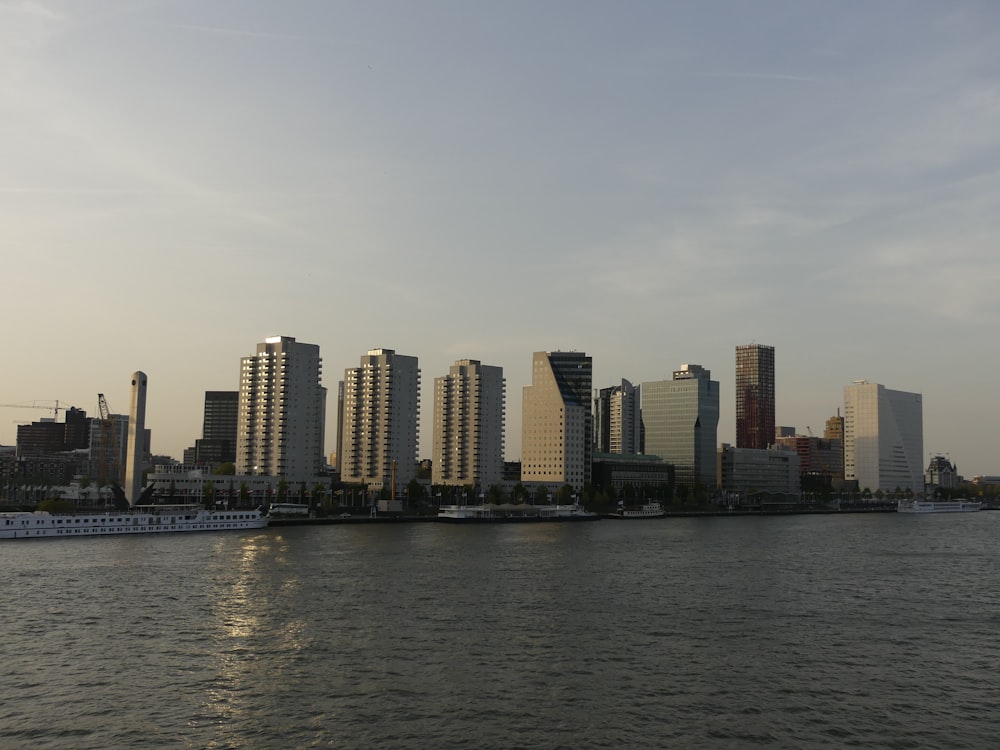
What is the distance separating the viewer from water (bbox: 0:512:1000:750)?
43969 millimetres

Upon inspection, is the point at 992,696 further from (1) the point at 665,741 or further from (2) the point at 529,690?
(2) the point at 529,690

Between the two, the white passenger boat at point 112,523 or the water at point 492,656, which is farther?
the white passenger boat at point 112,523

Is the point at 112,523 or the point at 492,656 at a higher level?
the point at 112,523

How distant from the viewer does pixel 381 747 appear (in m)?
41.0

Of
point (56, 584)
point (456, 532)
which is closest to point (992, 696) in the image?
point (56, 584)

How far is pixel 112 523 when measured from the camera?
162 meters

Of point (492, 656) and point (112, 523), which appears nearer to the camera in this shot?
point (492, 656)

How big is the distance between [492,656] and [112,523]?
12412cm

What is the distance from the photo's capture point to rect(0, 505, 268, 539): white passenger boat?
150 meters

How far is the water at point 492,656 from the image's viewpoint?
44.0 meters

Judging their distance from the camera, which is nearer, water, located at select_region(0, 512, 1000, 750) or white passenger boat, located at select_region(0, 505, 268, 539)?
water, located at select_region(0, 512, 1000, 750)

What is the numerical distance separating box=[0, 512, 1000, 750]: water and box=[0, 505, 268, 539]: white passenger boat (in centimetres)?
4370

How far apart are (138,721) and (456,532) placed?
147185 millimetres

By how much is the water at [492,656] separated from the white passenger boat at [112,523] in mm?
43701
